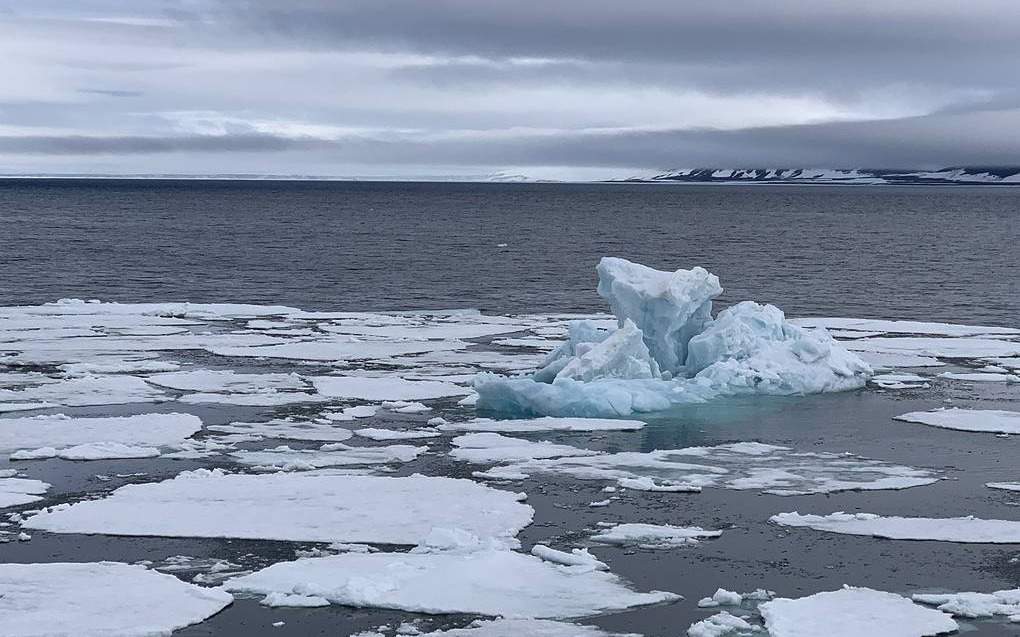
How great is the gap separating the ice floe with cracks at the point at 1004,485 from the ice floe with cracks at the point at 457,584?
533 cm

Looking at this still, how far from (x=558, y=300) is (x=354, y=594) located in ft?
92.9

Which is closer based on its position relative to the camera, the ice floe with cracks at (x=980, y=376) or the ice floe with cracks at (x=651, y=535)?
the ice floe with cracks at (x=651, y=535)

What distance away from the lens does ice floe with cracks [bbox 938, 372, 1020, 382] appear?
68.7 feet

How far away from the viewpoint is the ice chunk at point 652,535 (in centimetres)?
1148

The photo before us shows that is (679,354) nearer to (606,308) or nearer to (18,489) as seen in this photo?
(18,489)

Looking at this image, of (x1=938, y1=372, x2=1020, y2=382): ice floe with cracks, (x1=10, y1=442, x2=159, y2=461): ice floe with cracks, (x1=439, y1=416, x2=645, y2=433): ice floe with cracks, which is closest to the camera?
(x1=10, y1=442, x2=159, y2=461): ice floe with cracks

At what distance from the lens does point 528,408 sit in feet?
58.5

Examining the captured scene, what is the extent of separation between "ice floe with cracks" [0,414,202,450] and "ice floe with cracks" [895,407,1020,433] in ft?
32.4

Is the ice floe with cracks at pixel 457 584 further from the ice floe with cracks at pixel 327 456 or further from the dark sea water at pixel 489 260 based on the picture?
the dark sea water at pixel 489 260

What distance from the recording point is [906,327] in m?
29.7

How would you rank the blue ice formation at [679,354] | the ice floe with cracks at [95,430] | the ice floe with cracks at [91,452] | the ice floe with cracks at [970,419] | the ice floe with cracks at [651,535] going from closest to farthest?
1. the ice floe with cracks at [651,535]
2. the ice floe with cracks at [91,452]
3. the ice floe with cracks at [95,430]
4. the ice floe with cracks at [970,419]
5. the blue ice formation at [679,354]

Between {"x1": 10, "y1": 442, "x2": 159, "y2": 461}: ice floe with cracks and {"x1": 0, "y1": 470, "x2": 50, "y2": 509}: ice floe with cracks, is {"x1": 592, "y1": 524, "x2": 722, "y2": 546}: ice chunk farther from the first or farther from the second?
{"x1": 10, "y1": 442, "x2": 159, "y2": 461}: ice floe with cracks

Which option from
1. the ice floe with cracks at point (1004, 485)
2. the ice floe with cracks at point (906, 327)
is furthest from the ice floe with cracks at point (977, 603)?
the ice floe with cracks at point (906, 327)

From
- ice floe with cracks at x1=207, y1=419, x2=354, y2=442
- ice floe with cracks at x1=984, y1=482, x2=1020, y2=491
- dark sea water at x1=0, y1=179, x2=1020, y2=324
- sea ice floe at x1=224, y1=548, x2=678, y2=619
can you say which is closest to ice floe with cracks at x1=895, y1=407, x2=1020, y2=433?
ice floe with cracks at x1=984, y1=482, x2=1020, y2=491
